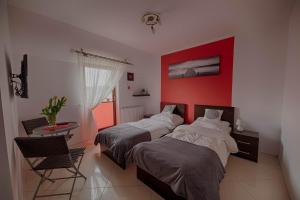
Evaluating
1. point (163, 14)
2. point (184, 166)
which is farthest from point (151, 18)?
point (184, 166)

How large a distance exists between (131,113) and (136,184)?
2.23 metres

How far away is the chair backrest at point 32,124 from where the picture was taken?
82.1 inches

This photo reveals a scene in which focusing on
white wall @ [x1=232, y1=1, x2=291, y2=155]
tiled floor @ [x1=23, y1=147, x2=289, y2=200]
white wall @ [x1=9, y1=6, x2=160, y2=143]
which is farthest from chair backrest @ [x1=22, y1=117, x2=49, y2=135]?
white wall @ [x1=232, y1=1, x2=291, y2=155]

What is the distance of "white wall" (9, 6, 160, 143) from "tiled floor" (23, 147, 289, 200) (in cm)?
109

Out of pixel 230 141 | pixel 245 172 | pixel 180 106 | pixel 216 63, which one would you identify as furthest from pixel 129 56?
pixel 245 172

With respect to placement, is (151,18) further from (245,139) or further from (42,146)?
(245,139)

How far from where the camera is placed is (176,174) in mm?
1432

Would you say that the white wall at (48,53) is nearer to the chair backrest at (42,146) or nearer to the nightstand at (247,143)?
the chair backrest at (42,146)

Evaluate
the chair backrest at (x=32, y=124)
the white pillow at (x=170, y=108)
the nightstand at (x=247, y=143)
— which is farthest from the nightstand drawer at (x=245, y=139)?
the chair backrest at (x=32, y=124)

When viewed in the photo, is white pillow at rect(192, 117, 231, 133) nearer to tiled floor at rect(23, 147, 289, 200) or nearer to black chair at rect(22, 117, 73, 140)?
tiled floor at rect(23, 147, 289, 200)

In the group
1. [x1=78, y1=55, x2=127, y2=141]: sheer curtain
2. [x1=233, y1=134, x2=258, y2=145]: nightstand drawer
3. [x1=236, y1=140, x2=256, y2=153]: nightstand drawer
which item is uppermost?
[x1=78, y1=55, x2=127, y2=141]: sheer curtain

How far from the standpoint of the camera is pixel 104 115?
3.72m

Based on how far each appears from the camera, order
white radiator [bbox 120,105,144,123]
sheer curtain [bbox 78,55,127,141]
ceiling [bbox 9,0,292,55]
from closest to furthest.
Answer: ceiling [bbox 9,0,292,55] < sheer curtain [bbox 78,55,127,141] < white radiator [bbox 120,105,144,123]

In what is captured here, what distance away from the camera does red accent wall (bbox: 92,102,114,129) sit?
11.7ft
